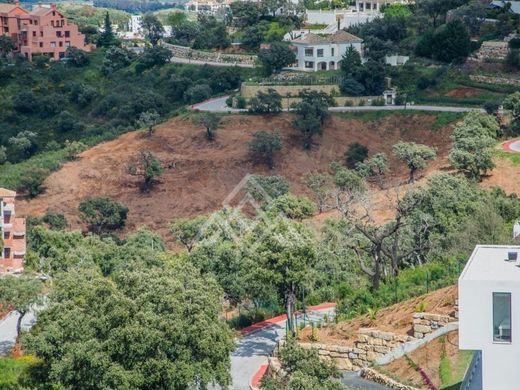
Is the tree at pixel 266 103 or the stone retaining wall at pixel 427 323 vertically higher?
the stone retaining wall at pixel 427 323

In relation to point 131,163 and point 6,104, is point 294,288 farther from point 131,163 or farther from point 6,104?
point 6,104

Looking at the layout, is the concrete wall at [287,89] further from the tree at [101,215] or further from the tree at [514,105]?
the tree at [101,215]

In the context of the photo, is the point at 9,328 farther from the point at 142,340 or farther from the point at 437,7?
the point at 437,7

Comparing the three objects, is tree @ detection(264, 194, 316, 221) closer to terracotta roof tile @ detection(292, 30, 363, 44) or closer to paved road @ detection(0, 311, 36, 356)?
paved road @ detection(0, 311, 36, 356)

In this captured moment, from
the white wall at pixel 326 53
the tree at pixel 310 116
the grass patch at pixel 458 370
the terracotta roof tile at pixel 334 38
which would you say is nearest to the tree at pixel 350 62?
the white wall at pixel 326 53

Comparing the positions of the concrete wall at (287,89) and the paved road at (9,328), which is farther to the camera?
the concrete wall at (287,89)

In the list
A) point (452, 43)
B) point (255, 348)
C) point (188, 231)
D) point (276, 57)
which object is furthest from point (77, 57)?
point (255, 348)
